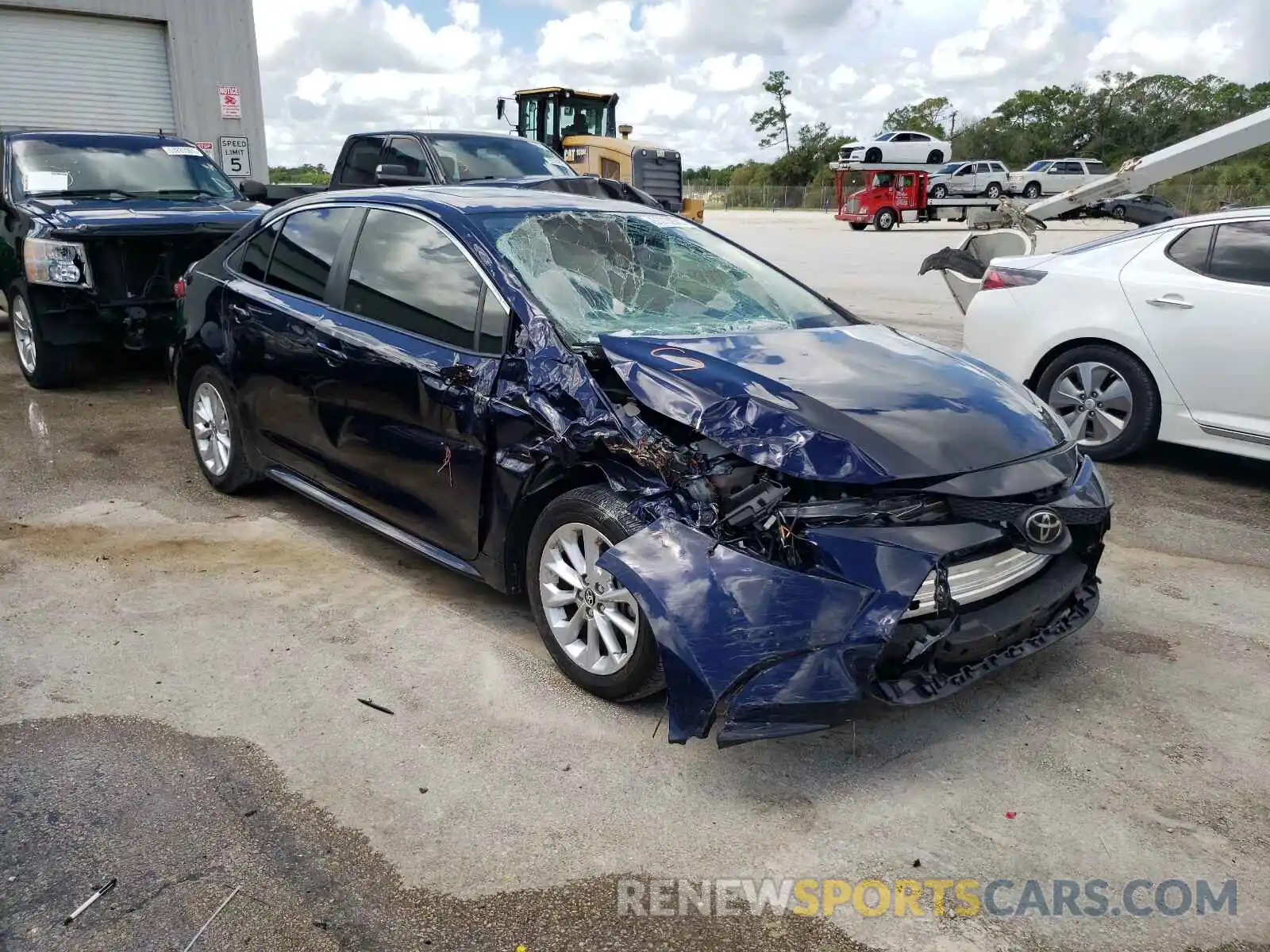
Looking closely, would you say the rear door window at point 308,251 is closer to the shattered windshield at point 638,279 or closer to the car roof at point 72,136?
the shattered windshield at point 638,279

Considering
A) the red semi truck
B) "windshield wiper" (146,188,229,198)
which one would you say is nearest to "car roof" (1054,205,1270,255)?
"windshield wiper" (146,188,229,198)

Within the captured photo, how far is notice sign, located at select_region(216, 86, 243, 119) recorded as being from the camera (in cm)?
1758

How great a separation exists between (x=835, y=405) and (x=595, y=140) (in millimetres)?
16677

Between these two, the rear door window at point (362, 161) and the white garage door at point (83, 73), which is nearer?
the rear door window at point (362, 161)

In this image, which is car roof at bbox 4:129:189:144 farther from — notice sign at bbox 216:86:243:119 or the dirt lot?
notice sign at bbox 216:86:243:119

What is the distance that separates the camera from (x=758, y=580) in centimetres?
289

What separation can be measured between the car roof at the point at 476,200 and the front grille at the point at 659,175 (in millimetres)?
13871

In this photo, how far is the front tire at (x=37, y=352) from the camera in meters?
7.85

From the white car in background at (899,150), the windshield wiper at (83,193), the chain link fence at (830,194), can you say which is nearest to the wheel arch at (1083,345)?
the windshield wiper at (83,193)

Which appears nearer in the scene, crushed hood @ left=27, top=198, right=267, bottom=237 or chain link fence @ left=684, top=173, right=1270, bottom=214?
crushed hood @ left=27, top=198, right=267, bottom=237

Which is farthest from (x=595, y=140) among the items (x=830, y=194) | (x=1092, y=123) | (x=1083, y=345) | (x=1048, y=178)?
(x=1092, y=123)

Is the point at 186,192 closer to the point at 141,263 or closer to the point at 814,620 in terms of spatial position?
the point at 141,263

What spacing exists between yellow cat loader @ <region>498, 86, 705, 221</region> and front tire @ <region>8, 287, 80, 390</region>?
11619 millimetres

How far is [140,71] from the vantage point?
16.9 meters
